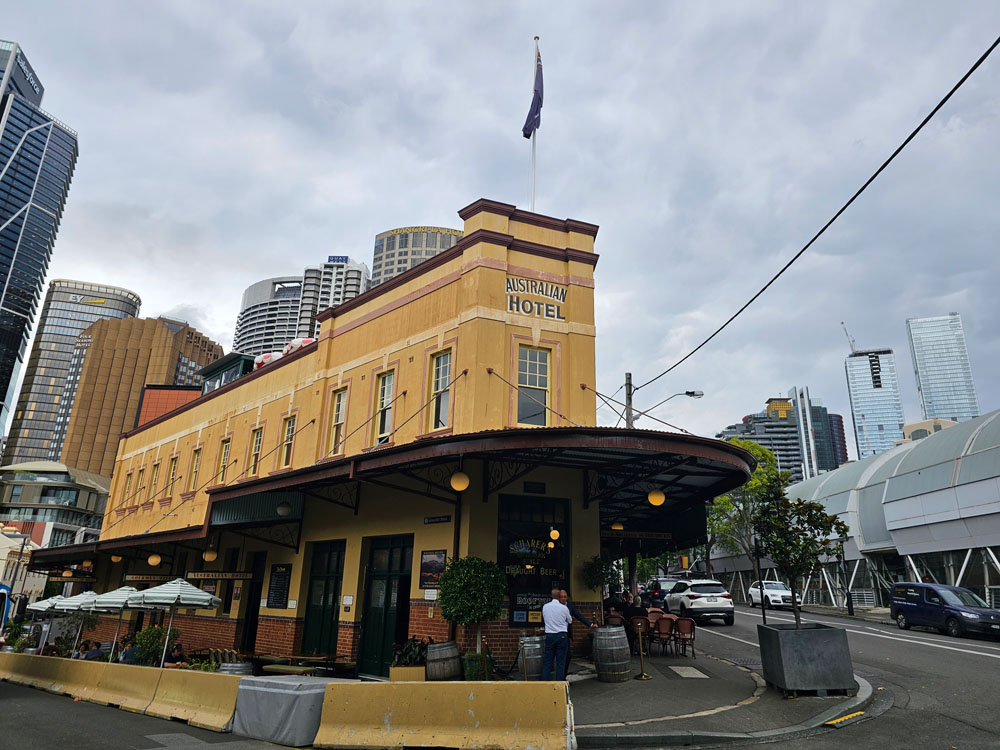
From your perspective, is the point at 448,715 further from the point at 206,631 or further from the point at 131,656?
the point at 206,631

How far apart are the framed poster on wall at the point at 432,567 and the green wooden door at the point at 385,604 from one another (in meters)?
0.96

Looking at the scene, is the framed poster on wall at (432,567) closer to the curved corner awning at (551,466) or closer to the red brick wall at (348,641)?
the curved corner awning at (551,466)

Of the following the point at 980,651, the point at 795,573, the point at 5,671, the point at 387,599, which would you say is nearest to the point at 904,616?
the point at 980,651

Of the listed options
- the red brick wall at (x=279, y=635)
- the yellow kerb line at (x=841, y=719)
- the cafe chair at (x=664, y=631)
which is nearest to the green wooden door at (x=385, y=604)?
the red brick wall at (x=279, y=635)

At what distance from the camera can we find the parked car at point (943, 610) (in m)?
19.1

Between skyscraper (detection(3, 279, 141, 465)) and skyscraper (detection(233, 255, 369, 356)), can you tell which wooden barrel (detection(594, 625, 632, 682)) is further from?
skyscraper (detection(3, 279, 141, 465))

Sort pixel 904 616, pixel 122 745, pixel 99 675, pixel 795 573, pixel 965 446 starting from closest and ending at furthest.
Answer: pixel 122 745, pixel 795 573, pixel 99 675, pixel 904 616, pixel 965 446

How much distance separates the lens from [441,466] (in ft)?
47.7

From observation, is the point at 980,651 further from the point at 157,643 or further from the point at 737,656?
the point at 157,643

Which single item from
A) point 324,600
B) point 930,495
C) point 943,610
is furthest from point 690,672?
point 930,495

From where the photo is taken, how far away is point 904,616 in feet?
73.8

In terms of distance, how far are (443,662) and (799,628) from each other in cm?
593

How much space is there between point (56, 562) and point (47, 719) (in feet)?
85.1

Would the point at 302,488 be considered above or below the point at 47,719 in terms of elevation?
above
